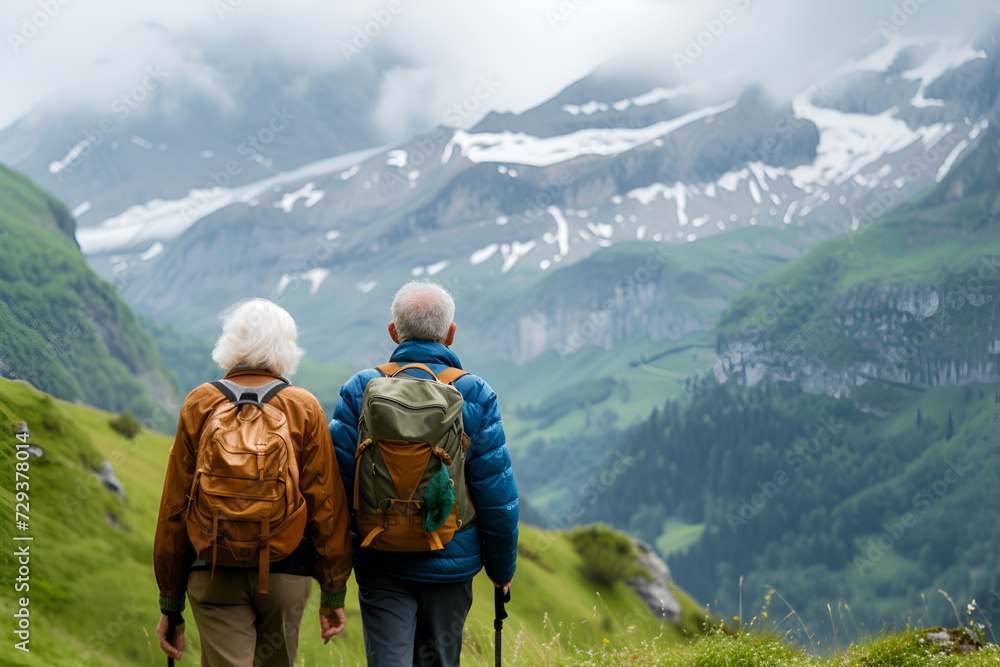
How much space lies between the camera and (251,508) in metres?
3.86

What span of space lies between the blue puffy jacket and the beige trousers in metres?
0.50

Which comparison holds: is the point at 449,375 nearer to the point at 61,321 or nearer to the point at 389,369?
the point at 389,369

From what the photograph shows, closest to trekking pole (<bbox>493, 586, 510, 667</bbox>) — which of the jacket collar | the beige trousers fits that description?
the beige trousers

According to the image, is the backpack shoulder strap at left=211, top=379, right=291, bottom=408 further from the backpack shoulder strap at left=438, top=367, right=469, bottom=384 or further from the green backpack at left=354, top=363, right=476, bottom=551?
the backpack shoulder strap at left=438, top=367, right=469, bottom=384

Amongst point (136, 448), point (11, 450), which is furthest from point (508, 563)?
point (136, 448)

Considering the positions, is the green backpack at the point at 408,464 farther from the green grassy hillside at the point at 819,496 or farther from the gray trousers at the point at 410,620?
the green grassy hillside at the point at 819,496

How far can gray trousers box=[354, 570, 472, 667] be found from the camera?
4.30 metres

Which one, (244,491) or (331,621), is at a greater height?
(244,491)

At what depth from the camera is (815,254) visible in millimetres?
190125

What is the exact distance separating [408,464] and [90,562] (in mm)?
9244

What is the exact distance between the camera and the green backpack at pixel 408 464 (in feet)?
13.4

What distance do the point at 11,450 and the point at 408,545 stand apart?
6782mm

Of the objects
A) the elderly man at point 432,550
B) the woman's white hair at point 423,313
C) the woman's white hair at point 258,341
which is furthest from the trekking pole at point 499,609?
the woman's white hair at point 258,341

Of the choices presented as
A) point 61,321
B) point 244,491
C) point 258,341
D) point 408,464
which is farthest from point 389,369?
point 61,321
